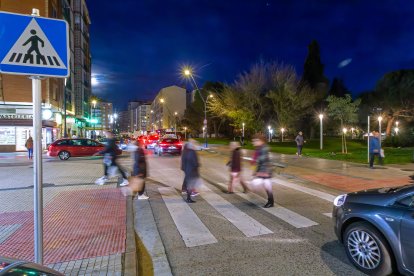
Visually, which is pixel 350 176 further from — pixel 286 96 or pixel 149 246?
pixel 286 96

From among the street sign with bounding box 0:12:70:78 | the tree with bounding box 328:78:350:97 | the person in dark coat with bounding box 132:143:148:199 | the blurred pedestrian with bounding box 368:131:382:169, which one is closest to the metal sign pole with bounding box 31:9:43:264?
the street sign with bounding box 0:12:70:78

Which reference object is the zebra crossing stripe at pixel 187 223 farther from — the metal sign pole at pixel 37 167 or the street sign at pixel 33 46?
the street sign at pixel 33 46

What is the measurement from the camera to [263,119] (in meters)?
42.3

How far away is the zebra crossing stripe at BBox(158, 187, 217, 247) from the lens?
5.98m

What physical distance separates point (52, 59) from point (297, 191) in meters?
8.75

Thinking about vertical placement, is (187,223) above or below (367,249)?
below

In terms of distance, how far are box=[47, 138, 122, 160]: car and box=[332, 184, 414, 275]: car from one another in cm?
2214

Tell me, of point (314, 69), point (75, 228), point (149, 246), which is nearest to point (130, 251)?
point (149, 246)

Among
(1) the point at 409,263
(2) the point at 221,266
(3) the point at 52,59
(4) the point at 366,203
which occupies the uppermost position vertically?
(3) the point at 52,59

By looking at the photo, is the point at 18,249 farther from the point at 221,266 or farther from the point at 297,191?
the point at 297,191

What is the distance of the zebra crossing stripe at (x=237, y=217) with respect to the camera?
6.41 metres

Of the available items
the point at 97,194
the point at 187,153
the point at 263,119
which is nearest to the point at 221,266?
the point at 187,153

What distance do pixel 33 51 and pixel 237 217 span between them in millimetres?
5380

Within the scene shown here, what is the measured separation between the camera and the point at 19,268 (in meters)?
2.29
